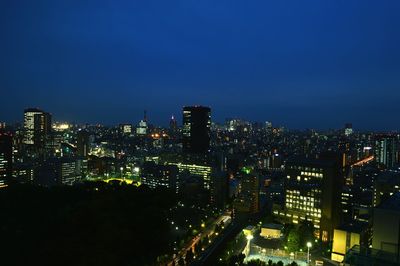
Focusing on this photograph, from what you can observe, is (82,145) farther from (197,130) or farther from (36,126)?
(197,130)

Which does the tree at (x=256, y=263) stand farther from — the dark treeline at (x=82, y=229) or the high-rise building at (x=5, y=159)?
the high-rise building at (x=5, y=159)

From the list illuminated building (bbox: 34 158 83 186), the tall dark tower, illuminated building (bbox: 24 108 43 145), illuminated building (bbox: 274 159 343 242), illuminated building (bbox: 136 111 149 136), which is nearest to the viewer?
illuminated building (bbox: 274 159 343 242)

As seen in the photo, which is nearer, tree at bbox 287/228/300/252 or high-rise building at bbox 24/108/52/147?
tree at bbox 287/228/300/252

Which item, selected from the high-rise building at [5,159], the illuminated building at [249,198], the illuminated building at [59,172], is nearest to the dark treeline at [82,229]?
the illuminated building at [249,198]

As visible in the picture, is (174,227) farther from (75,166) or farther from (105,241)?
(75,166)

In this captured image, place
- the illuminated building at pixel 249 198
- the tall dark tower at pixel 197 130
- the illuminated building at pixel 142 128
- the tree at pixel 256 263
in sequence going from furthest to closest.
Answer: the illuminated building at pixel 142 128
the tall dark tower at pixel 197 130
the illuminated building at pixel 249 198
the tree at pixel 256 263

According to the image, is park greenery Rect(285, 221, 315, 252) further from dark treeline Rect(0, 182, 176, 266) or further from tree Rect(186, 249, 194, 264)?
dark treeline Rect(0, 182, 176, 266)

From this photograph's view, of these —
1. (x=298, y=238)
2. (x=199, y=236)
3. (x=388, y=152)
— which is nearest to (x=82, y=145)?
(x=199, y=236)

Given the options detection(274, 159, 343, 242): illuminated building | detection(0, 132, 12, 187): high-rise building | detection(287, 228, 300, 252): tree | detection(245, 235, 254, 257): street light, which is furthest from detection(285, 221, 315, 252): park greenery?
detection(0, 132, 12, 187): high-rise building
